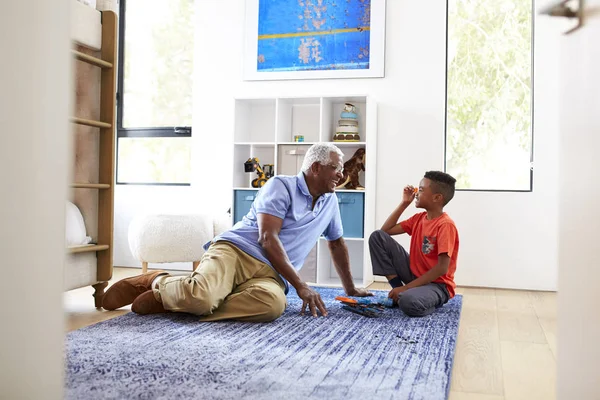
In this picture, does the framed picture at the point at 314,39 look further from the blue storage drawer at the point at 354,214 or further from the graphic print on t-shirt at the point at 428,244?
the graphic print on t-shirt at the point at 428,244

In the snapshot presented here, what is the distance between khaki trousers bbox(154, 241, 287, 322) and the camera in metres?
2.71

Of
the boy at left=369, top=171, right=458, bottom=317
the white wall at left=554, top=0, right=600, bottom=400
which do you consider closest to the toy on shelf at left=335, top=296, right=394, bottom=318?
the boy at left=369, top=171, right=458, bottom=317

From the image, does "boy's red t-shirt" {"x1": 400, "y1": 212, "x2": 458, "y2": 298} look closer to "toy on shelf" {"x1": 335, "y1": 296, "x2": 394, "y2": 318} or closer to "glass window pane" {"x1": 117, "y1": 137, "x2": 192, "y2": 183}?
"toy on shelf" {"x1": 335, "y1": 296, "x2": 394, "y2": 318}

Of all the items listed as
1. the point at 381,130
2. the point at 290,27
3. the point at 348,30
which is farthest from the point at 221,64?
the point at 381,130

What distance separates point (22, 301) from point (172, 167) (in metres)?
4.36

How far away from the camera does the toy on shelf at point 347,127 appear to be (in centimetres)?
451

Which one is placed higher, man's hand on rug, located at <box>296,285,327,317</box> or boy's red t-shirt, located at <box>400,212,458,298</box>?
boy's red t-shirt, located at <box>400,212,458,298</box>

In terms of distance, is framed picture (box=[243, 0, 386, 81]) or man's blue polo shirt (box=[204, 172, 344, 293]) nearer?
man's blue polo shirt (box=[204, 172, 344, 293])

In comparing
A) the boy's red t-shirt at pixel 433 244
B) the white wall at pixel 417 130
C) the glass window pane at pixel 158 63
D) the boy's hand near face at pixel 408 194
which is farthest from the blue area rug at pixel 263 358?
the glass window pane at pixel 158 63

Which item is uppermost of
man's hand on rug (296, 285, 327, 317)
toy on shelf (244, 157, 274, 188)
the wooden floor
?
toy on shelf (244, 157, 274, 188)

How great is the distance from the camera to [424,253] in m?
3.17

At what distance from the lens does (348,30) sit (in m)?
4.71

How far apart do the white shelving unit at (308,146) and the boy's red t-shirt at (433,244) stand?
112 cm

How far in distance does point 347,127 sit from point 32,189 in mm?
3606
